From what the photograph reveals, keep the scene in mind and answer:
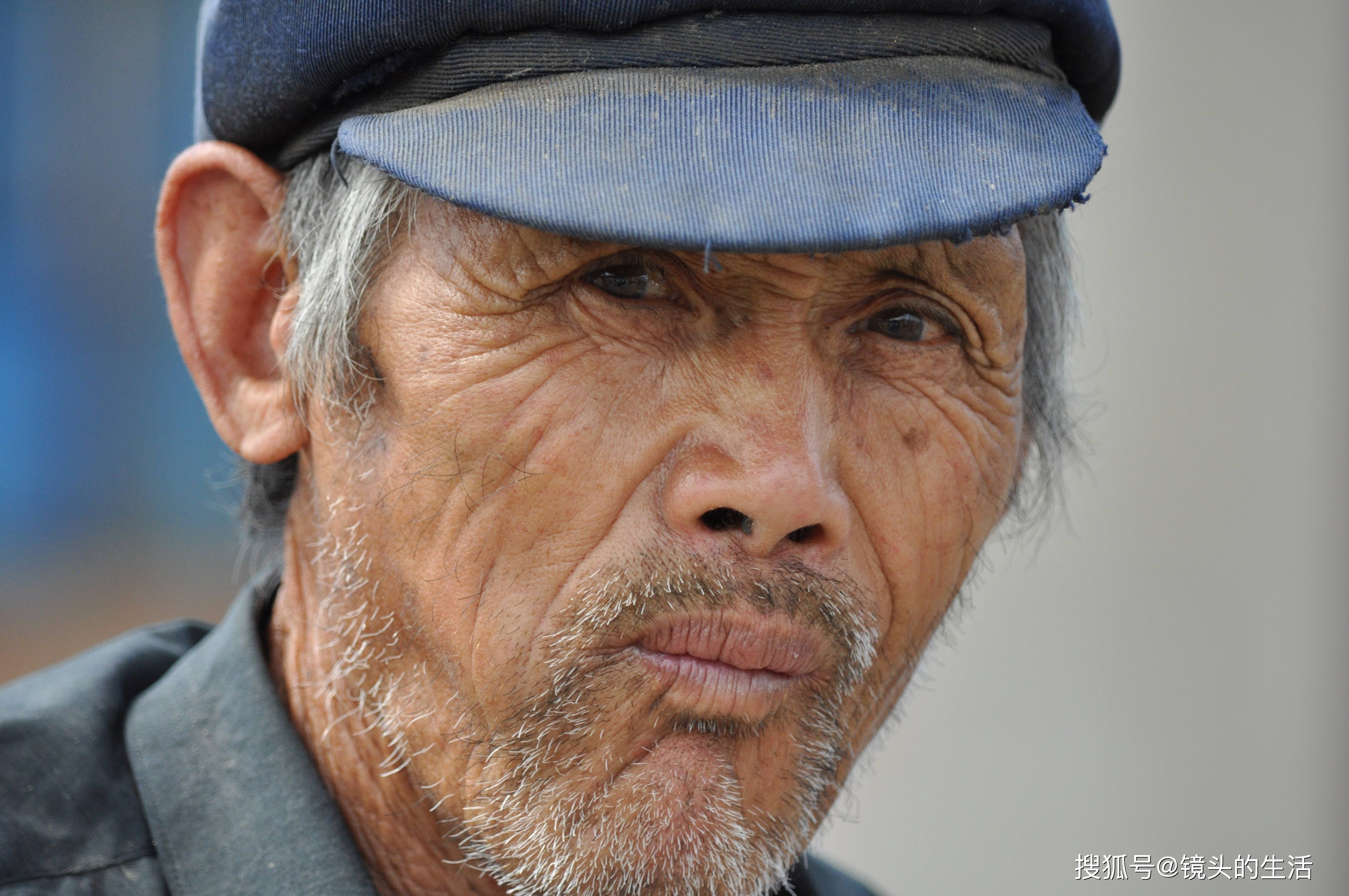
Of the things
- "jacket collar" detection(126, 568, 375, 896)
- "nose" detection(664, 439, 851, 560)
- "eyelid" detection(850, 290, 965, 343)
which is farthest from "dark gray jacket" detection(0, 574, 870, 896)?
"eyelid" detection(850, 290, 965, 343)

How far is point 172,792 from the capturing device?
1.78 m

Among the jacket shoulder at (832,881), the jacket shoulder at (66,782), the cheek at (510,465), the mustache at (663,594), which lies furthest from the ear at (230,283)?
the jacket shoulder at (832,881)

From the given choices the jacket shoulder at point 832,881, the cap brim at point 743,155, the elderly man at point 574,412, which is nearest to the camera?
the cap brim at point 743,155

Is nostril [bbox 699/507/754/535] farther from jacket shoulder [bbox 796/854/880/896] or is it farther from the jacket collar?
jacket shoulder [bbox 796/854/880/896]

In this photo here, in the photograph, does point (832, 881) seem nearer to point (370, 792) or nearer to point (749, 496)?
point (370, 792)

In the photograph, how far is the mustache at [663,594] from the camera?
1563mm

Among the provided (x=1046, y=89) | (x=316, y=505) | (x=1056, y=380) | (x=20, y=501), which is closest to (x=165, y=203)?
(x=316, y=505)

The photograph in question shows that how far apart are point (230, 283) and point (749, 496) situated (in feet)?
3.21

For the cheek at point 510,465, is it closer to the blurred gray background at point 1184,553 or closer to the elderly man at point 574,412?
the elderly man at point 574,412

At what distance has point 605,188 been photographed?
55.3 inches

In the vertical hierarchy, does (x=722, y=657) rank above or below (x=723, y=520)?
below

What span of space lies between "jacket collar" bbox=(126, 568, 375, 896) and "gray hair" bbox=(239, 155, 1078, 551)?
1.34ft

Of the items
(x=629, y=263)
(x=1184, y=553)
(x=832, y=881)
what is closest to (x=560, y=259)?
(x=629, y=263)

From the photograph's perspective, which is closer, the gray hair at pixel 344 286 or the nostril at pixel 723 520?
the nostril at pixel 723 520
